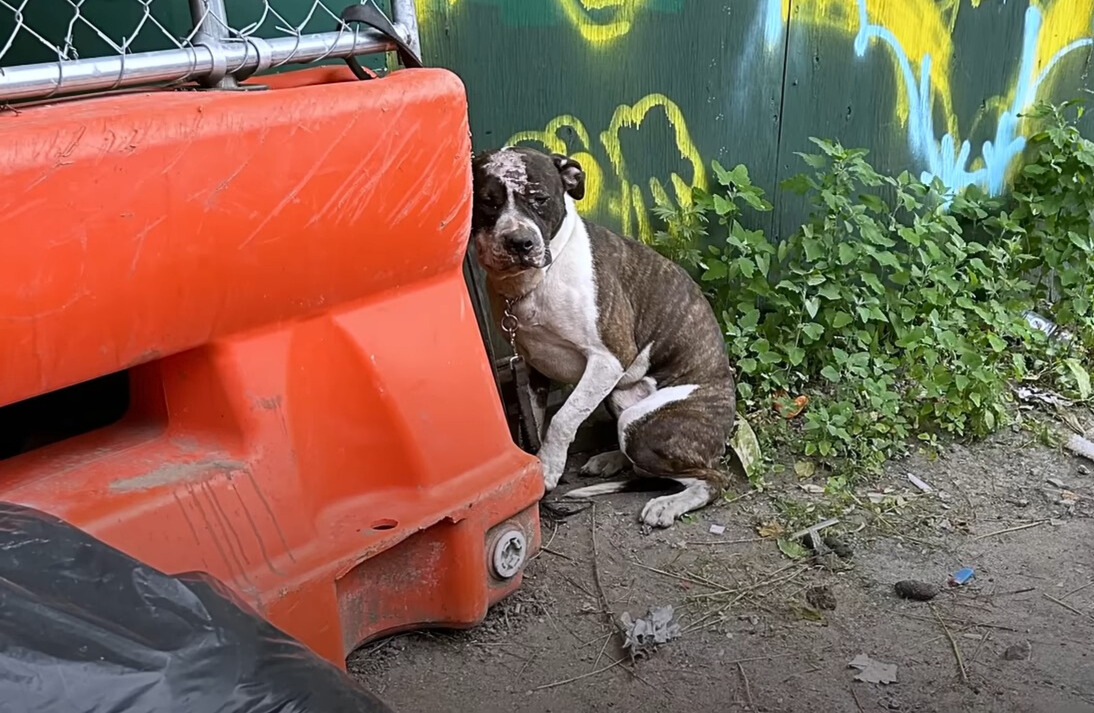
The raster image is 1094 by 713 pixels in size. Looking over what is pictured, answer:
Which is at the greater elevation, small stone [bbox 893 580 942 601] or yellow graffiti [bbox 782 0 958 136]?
yellow graffiti [bbox 782 0 958 136]

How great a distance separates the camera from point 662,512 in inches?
138

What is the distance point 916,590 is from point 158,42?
257 centimetres

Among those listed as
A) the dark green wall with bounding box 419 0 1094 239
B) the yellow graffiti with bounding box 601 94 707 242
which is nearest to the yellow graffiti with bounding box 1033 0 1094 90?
the dark green wall with bounding box 419 0 1094 239

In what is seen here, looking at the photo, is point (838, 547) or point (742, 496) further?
point (742, 496)

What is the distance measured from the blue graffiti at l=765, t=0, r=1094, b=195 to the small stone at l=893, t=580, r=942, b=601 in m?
2.48

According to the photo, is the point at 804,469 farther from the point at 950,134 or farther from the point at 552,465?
the point at 950,134

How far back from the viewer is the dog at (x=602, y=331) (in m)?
3.30

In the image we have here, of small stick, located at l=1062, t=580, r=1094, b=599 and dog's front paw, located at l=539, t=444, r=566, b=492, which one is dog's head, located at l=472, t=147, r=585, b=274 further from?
small stick, located at l=1062, t=580, r=1094, b=599

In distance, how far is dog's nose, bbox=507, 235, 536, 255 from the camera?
128 inches

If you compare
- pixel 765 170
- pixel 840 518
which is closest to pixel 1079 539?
pixel 840 518

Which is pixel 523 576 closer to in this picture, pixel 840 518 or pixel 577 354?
pixel 577 354

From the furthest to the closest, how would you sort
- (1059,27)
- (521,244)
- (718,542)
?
(1059,27), (718,542), (521,244)

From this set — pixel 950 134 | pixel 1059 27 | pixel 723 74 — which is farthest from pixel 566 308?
pixel 1059 27

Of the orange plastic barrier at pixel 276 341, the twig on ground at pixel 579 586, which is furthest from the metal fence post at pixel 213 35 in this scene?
the twig on ground at pixel 579 586
